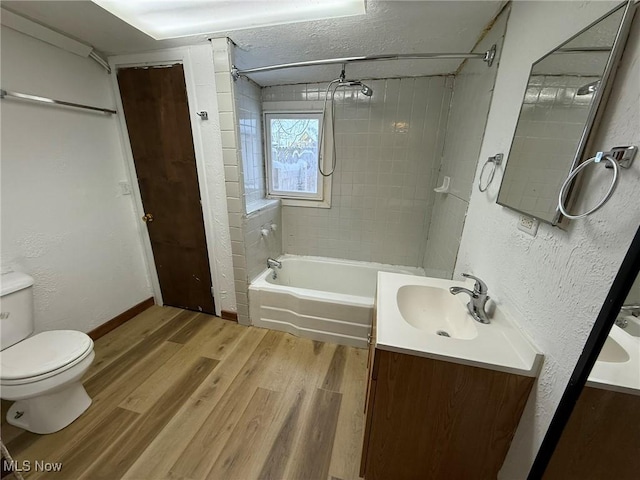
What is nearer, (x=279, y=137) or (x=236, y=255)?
(x=236, y=255)

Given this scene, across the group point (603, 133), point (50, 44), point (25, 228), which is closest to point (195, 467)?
point (25, 228)

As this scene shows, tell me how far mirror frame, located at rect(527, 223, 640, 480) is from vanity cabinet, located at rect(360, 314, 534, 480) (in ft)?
0.41

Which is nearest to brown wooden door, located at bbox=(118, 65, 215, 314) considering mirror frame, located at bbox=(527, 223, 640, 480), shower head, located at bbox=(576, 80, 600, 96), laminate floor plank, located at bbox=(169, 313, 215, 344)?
laminate floor plank, located at bbox=(169, 313, 215, 344)

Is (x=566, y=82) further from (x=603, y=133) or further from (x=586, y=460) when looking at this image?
(x=586, y=460)

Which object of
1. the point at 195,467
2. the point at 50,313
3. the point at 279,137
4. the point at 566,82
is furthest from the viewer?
the point at 279,137

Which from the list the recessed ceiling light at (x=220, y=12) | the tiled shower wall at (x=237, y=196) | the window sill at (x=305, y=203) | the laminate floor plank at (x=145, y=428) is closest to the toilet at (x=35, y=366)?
the laminate floor plank at (x=145, y=428)

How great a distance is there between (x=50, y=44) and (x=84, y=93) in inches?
10.7

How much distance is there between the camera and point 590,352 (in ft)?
1.87

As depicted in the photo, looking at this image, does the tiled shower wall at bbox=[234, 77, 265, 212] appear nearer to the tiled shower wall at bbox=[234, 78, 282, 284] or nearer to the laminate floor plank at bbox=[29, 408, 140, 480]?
the tiled shower wall at bbox=[234, 78, 282, 284]

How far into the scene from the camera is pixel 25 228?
1.43 meters

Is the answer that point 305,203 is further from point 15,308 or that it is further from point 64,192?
point 15,308

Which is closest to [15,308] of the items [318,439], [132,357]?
[132,357]

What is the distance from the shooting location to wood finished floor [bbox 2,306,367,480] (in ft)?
3.65

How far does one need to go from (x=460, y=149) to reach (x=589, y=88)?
1.06m
